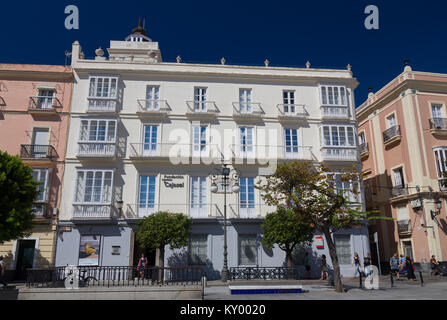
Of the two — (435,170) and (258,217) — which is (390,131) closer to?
(435,170)

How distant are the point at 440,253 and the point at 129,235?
62.1ft

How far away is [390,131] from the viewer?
25141mm

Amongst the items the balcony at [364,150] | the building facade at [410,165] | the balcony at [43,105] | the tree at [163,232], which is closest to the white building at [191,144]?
the balcony at [43,105]

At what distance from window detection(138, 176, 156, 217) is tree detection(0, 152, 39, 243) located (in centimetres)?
613

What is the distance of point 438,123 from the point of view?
2331 centimetres

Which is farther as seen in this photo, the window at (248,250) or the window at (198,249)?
the window at (248,250)

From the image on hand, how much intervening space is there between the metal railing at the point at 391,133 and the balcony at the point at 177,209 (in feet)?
46.8

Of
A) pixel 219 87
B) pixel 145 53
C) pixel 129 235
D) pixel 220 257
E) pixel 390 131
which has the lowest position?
pixel 220 257

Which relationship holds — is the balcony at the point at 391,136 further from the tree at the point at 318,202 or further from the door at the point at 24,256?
the door at the point at 24,256

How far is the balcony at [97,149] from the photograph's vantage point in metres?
20.9

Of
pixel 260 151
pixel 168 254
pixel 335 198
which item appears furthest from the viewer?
pixel 260 151

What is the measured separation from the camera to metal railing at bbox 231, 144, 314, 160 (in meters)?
22.2

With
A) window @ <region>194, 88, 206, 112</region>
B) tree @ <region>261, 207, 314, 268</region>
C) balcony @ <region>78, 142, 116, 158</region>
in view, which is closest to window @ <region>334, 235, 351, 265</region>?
tree @ <region>261, 207, 314, 268</region>

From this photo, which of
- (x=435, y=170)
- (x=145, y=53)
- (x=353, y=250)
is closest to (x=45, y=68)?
(x=145, y=53)
